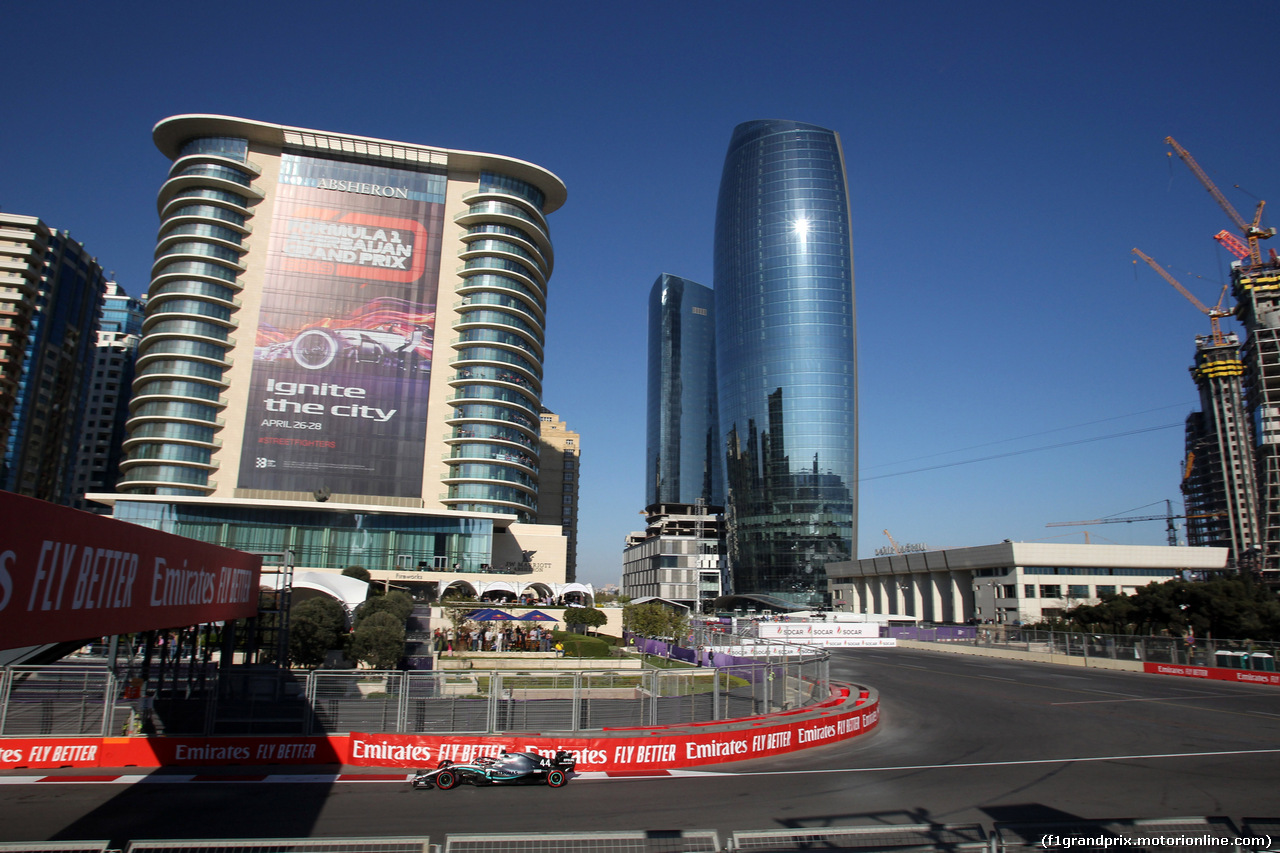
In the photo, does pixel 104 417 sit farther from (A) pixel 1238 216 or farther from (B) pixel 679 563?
(A) pixel 1238 216

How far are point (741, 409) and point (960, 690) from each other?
12094 centimetres

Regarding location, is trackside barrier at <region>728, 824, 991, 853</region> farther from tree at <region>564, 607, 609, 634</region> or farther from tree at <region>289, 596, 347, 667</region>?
tree at <region>564, 607, 609, 634</region>

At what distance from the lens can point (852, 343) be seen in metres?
151

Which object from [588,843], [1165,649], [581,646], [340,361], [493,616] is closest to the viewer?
[588,843]

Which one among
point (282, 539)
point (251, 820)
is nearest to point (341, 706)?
point (251, 820)

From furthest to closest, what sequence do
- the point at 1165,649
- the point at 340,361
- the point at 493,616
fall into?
the point at 340,361 < the point at 1165,649 < the point at 493,616

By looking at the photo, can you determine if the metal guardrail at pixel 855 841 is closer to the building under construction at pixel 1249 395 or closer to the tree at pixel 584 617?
the tree at pixel 584 617

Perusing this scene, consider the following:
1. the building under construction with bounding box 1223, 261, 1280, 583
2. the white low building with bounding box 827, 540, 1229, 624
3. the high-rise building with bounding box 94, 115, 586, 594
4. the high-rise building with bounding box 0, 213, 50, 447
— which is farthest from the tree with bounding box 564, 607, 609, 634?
the building under construction with bounding box 1223, 261, 1280, 583

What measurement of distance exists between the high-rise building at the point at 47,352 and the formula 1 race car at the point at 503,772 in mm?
123138

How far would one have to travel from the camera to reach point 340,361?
82438 mm

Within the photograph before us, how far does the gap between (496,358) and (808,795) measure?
75.9 metres

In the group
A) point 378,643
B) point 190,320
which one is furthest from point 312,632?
point 190,320

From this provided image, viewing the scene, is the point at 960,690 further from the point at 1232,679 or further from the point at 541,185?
the point at 541,185

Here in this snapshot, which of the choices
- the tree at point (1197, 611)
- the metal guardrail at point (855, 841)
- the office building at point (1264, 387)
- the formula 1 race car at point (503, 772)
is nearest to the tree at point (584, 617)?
the formula 1 race car at point (503, 772)
